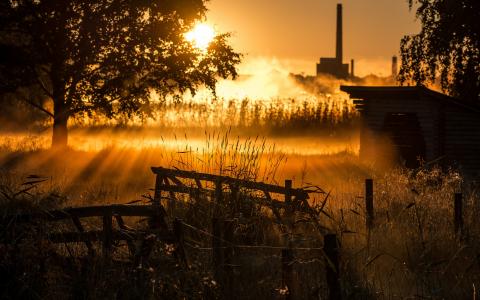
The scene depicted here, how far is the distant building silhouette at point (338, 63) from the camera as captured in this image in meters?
66.6

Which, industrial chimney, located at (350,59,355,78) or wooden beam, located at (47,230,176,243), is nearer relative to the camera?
wooden beam, located at (47,230,176,243)

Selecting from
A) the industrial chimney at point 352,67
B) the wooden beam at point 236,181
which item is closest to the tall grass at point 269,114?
the wooden beam at point 236,181

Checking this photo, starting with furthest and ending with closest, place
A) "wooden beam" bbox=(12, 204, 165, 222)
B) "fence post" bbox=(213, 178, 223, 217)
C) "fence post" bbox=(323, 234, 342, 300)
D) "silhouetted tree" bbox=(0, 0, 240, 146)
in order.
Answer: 1. "silhouetted tree" bbox=(0, 0, 240, 146)
2. "fence post" bbox=(213, 178, 223, 217)
3. "wooden beam" bbox=(12, 204, 165, 222)
4. "fence post" bbox=(323, 234, 342, 300)

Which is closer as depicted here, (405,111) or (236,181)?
(236,181)

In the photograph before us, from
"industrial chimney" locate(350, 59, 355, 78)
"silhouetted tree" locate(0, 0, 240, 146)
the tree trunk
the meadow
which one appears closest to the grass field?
the meadow

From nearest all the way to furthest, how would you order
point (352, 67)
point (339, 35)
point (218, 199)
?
1. point (218, 199)
2. point (339, 35)
3. point (352, 67)

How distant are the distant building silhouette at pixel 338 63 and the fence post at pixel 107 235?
61859mm

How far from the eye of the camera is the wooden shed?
77.0 ft

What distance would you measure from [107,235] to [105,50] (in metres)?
20.6

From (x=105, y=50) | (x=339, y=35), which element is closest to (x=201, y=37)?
(x=105, y=50)

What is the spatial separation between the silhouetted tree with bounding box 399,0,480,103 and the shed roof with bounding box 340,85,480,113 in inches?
144

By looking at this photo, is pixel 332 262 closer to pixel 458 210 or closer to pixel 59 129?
pixel 458 210

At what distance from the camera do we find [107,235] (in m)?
6.10

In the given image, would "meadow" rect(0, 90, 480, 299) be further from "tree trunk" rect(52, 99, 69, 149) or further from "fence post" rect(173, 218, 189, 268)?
"tree trunk" rect(52, 99, 69, 149)
